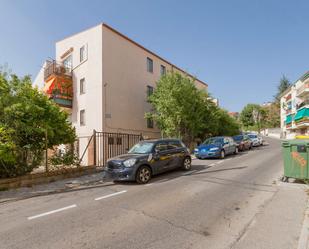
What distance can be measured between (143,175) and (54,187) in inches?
140

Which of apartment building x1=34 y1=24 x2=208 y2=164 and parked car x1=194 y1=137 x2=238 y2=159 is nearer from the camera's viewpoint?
parked car x1=194 y1=137 x2=238 y2=159

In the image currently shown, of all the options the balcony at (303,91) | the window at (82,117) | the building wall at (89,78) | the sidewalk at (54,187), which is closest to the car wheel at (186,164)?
the sidewalk at (54,187)

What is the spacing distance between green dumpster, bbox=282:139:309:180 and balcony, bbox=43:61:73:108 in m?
18.6

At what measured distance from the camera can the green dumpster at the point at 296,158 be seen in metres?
8.26

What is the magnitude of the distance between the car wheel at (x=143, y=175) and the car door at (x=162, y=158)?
1.72 feet

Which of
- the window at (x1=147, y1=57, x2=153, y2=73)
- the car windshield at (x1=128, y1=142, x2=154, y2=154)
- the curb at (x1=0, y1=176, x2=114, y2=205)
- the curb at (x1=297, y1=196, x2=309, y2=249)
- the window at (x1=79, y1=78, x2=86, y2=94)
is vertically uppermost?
the window at (x1=147, y1=57, x2=153, y2=73)

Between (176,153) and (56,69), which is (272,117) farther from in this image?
(176,153)

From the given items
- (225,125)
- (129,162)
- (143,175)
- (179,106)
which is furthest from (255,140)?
(129,162)

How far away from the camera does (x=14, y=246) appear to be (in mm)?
4332

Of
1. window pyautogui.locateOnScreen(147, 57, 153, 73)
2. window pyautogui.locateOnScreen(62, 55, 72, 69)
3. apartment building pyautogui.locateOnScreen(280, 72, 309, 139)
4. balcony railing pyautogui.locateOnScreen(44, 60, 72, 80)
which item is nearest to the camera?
balcony railing pyautogui.locateOnScreen(44, 60, 72, 80)

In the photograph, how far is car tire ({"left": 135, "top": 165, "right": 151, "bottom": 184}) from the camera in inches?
372

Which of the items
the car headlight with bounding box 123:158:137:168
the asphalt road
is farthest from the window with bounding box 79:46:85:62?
the asphalt road

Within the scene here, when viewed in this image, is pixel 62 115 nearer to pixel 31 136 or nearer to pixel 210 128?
pixel 31 136

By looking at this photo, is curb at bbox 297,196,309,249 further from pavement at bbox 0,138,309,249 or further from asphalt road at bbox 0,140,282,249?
asphalt road at bbox 0,140,282,249
